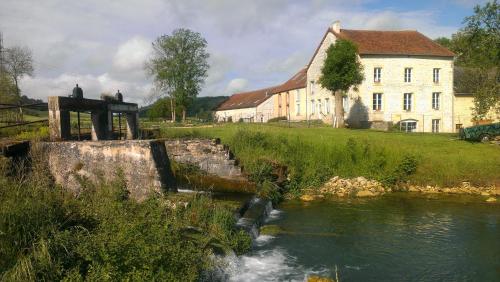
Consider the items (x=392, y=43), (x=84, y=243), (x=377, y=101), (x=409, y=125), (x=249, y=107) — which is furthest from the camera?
(x=249, y=107)

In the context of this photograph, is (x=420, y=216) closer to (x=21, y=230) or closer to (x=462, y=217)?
(x=462, y=217)

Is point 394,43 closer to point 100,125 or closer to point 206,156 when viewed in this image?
point 206,156

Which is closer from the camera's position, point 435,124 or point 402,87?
point 402,87

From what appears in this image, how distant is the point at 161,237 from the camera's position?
7.41 m

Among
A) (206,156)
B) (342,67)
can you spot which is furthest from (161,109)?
(206,156)

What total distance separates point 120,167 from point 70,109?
133 inches

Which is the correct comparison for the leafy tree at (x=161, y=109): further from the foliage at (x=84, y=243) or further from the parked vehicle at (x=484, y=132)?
the foliage at (x=84, y=243)

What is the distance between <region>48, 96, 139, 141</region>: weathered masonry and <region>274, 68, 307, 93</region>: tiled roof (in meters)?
36.1

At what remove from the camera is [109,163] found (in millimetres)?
12414

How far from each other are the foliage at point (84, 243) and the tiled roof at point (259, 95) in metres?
46.1

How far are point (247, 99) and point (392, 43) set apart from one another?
31673 mm

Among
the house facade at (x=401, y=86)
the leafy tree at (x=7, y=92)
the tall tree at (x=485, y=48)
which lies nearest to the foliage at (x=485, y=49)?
the tall tree at (x=485, y=48)

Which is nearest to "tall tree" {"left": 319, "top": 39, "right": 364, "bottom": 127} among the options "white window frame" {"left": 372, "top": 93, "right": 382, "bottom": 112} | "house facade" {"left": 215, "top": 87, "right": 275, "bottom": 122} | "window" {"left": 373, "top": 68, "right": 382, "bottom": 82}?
"window" {"left": 373, "top": 68, "right": 382, "bottom": 82}

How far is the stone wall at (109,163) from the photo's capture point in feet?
40.3
